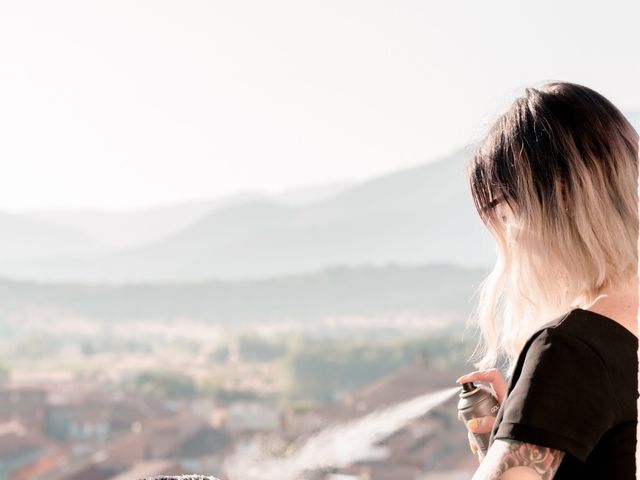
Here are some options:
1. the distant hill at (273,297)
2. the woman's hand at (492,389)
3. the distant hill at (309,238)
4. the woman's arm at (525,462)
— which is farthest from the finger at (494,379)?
the distant hill at (309,238)

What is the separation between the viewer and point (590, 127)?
0.74 metres

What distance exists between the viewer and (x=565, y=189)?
28.3 inches

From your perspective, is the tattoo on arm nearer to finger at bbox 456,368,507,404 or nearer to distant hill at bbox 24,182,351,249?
finger at bbox 456,368,507,404

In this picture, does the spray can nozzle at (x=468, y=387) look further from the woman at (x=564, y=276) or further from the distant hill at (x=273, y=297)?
the distant hill at (x=273, y=297)

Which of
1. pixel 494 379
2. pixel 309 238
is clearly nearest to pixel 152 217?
pixel 309 238

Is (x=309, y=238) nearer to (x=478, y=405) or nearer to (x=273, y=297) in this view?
(x=273, y=297)

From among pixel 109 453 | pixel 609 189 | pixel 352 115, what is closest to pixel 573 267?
pixel 609 189

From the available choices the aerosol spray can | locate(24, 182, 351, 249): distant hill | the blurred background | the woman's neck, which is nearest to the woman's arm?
the woman's neck

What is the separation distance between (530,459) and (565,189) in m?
0.23

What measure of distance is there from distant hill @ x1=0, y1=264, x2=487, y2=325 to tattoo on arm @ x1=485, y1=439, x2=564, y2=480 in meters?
45.5

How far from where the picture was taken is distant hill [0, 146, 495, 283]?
56.8 meters

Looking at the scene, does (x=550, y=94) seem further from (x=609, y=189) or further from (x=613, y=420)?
(x=613, y=420)

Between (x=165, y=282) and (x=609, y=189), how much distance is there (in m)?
53.1

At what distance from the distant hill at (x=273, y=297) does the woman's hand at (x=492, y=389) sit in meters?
45.2
